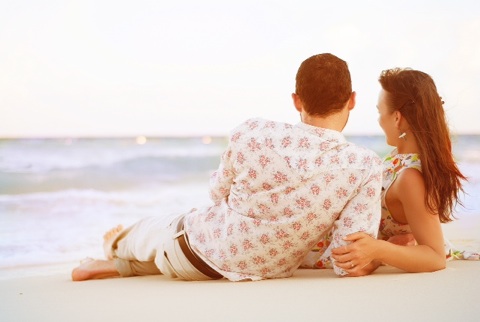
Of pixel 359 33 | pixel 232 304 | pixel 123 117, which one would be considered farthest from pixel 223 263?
pixel 123 117

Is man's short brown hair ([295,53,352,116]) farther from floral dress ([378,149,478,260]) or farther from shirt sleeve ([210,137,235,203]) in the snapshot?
floral dress ([378,149,478,260])

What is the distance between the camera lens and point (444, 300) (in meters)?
2.58

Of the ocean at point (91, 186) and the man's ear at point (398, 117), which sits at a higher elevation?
the man's ear at point (398, 117)

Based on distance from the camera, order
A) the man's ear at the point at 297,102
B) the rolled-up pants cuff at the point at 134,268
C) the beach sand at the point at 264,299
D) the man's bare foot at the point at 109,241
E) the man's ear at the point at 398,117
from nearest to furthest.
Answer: the beach sand at the point at 264,299 < the man's ear at the point at 297,102 < the man's ear at the point at 398,117 < the rolled-up pants cuff at the point at 134,268 < the man's bare foot at the point at 109,241

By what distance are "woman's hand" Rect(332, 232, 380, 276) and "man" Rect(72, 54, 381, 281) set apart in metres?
0.03

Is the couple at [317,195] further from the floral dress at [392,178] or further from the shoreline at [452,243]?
the shoreline at [452,243]

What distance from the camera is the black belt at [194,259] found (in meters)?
3.19

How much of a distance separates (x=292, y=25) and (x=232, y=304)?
11.8m

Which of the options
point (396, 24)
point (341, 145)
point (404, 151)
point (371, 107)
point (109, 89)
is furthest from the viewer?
point (109, 89)

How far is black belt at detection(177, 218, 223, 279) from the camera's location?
125 inches

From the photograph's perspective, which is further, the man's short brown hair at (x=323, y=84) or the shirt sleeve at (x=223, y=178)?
the shirt sleeve at (x=223, y=178)

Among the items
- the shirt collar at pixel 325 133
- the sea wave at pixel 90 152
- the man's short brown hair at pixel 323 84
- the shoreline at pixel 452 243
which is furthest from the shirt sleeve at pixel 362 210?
the sea wave at pixel 90 152

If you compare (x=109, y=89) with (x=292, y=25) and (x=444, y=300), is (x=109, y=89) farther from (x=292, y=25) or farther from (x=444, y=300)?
(x=444, y=300)

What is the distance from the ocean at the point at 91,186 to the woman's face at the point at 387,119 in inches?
16.7
